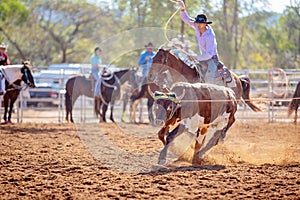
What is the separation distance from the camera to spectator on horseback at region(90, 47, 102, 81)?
16.0 meters

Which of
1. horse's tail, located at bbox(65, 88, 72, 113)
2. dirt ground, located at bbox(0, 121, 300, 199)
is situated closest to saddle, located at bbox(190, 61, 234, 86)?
dirt ground, located at bbox(0, 121, 300, 199)

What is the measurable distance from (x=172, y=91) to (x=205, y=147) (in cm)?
109

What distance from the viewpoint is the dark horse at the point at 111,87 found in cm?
1697

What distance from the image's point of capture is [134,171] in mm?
6824

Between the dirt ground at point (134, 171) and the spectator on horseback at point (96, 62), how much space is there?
524 cm

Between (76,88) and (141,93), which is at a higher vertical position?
(76,88)

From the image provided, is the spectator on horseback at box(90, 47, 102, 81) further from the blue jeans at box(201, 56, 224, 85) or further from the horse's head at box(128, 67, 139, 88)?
the blue jeans at box(201, 56, 224, 85)

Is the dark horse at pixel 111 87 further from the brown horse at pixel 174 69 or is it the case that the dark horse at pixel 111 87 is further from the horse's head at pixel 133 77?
the brown horse at pixel 174 69

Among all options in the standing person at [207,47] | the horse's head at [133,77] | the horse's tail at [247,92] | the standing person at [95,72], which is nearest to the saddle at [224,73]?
the standing person at [207,47]

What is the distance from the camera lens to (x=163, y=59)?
30.9 feet

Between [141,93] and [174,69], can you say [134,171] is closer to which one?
[174,69]

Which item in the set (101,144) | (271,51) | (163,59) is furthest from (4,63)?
(271,51)

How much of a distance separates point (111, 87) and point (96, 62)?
1218 mm

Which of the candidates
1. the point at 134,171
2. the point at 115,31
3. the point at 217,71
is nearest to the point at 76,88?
the point at 217,71
